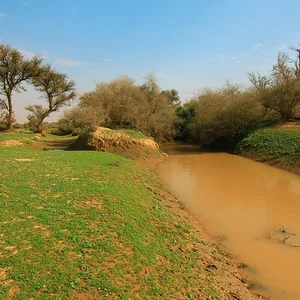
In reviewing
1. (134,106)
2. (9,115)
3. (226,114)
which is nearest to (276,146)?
(226,114)

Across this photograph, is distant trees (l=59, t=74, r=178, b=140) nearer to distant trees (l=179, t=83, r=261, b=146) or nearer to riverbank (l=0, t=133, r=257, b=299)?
distant trees (l=179, t=83, r=261, b=146)

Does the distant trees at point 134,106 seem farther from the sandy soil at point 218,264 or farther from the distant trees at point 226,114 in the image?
the sandy soil at point 218,264

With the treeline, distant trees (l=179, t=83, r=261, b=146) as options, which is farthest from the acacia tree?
distant trees (l=179, t=83, r=261, b=146)

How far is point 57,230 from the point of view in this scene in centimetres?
514

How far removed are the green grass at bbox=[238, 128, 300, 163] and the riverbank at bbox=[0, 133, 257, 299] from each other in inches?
453

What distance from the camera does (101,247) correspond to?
478 centimetres

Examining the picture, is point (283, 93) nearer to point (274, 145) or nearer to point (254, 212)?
point (274, 145)

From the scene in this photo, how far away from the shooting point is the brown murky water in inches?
199

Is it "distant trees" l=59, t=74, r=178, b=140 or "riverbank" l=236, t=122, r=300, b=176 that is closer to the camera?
"riverbank" l=236, t=122, r=300, b=176

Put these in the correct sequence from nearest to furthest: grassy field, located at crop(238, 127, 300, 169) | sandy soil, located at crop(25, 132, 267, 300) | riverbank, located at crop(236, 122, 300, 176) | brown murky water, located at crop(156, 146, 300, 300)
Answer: sandy soil, located at crop(25, 132, 267, 300) < brown murky water, located at crop(156, 146, 300, 300) < riverbank, located at crop(236, 122, 300, 176) < grassy field, located at crop(238, 127, 300, 169)

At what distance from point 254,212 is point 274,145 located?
472 inches

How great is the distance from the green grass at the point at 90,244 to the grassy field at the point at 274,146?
1158 centimetres

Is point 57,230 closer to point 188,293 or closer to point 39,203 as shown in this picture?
point 39,203

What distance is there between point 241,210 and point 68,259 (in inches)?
241
